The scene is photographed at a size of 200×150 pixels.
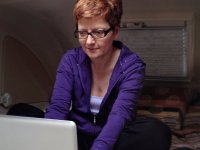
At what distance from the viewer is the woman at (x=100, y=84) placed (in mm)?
1073

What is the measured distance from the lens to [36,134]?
0.89 m

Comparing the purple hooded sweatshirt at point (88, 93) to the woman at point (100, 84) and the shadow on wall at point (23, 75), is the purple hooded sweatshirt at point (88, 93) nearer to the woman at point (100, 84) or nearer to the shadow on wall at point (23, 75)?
the woman at point (100, 84)

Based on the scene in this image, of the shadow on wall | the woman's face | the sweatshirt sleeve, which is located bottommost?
the shadow on wall

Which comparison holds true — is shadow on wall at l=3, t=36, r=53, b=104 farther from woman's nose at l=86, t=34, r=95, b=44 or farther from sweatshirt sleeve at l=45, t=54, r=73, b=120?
woman's nose at l=86, t=34, r=95, b=44

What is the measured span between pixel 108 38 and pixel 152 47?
0.70 m

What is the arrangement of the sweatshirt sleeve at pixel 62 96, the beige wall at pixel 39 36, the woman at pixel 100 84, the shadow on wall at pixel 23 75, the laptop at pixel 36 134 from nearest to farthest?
the laptop at pixel 36 134 < the woman at pixel 100 84 < the sweatshirt sleeve at pixel 62 96 < the beige wall at pixel 39 36 < the shadow on wall at pixel 23 75

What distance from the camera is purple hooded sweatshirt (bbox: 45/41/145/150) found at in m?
1.12

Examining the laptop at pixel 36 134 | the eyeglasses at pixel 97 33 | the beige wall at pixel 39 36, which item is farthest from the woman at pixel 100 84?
the beige wall at pixel 39 36

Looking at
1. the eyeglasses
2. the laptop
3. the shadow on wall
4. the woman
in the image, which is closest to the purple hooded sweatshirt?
the woman

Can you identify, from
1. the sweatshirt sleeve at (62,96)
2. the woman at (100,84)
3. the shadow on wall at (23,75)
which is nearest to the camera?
the woman at (100,84)

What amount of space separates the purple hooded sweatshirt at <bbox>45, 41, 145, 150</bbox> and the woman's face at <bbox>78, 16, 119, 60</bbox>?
9cm

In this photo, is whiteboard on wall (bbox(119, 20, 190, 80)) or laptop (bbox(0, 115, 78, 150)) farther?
whiteboard on wall (bbox(119, 20, 190, 80))

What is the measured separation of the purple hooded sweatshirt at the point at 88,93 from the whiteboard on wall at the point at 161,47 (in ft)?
1.69

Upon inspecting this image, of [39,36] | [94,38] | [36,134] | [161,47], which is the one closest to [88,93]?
[94,38]
